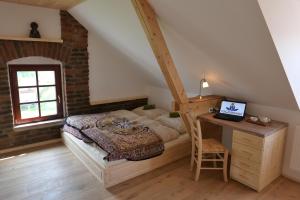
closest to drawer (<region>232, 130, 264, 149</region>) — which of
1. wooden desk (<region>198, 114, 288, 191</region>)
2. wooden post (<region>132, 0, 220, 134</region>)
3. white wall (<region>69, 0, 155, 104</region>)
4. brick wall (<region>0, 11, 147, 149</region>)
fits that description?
wooden desk (<region>198, 114, 288, 191</region>)

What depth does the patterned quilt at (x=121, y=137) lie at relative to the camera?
2717 mm

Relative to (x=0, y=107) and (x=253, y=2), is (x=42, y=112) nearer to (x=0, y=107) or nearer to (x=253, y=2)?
(x=0, y=107)

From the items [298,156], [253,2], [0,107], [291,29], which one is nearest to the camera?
[253,2]

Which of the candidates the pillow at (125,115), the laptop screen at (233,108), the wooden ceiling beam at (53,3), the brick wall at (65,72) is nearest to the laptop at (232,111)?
the laptop screen at (233,108)

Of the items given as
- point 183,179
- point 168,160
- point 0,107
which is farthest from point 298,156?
point 0,107

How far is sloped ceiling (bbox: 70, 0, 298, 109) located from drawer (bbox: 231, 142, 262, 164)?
0.70 meters

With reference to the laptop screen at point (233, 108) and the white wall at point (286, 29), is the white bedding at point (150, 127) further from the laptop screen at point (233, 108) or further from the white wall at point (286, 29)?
the white wall at point (286, 29)

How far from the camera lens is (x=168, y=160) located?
316cm

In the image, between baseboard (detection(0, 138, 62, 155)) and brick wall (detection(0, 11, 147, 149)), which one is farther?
baseboard (detection(0, 138, 62, 155))

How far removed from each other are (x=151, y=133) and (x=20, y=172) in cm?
179

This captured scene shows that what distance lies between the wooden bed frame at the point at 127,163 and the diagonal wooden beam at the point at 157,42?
2.59 feet

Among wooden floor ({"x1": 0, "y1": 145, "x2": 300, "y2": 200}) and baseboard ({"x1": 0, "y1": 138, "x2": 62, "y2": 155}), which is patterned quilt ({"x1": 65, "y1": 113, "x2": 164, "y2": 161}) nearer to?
wooden floor ({"x1": 0, "y1": 145, "x2": 300, "y2": 200})

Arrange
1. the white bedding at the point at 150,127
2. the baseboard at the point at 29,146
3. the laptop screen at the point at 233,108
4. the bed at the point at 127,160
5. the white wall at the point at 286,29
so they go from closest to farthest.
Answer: the white wall at the point at 286,29, the bed at the point at 127,160, the white bedding at the point at 150,127, the laptop screen at the point at 233,108, the baseboard at the point at 29,146

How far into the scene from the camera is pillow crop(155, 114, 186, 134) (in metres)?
3.51
